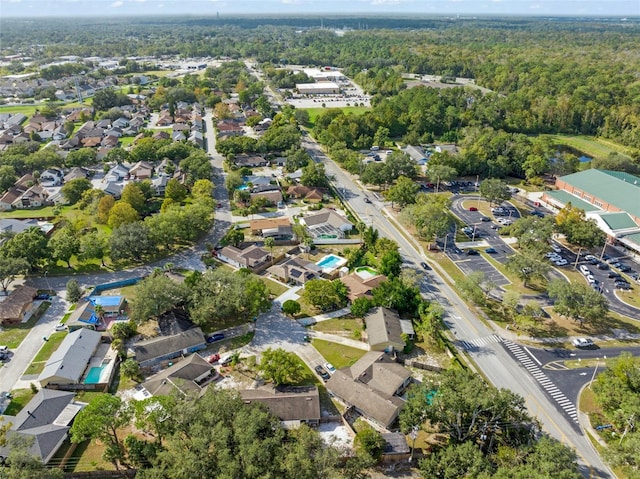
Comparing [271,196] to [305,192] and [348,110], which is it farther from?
[348,110]

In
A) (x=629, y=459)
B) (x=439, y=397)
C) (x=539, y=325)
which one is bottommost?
(x=539, y=325)

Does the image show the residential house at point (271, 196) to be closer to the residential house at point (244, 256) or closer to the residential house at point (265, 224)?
the residential house at point (265, 224)

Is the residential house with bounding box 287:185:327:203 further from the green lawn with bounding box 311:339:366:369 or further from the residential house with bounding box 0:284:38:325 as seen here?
the residential house with bounding box 0:284:38:325

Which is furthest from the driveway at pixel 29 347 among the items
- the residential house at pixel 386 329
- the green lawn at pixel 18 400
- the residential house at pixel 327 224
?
the residential house at pixel 327 224

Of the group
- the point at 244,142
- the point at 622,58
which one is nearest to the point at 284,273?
the point at 244,142

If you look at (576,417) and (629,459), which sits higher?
(629,459)

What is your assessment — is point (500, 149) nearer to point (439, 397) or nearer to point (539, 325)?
point (539, 325)

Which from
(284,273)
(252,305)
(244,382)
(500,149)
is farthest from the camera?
(500,149)
